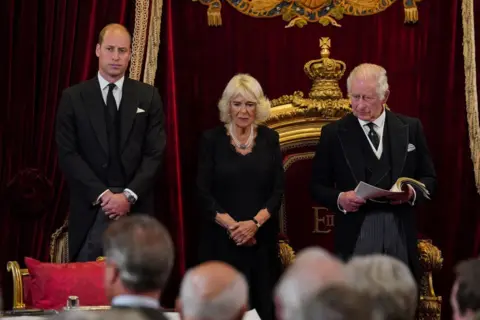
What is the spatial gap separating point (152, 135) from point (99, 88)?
1.15 feet

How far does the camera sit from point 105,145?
17.3ft

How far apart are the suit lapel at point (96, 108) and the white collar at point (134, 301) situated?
8.55ft

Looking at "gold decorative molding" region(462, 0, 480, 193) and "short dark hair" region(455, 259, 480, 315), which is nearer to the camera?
"short dark hair" region(455, 259, 480, 315)

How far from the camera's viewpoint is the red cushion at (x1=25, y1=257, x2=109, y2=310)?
4395 mm

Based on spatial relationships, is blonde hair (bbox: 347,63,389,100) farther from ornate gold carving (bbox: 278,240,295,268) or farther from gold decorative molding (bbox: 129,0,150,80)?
gold decorative molding (bbox: 129,0,150,80)

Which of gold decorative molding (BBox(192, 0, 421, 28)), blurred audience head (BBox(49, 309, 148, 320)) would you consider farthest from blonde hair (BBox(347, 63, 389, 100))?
blurred audience head (BBox(49, 309, 148, 320))

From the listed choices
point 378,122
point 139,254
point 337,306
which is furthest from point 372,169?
point 337,306

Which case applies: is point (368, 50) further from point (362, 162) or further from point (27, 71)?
point (27, 71)

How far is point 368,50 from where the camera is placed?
246 inches

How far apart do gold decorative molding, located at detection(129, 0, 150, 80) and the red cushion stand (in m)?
1.71

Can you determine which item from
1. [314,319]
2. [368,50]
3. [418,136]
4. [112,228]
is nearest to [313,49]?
[368,50]

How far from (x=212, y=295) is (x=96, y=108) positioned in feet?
9.42

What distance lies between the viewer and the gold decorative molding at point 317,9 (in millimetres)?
6211

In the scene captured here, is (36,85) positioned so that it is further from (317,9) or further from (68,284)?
(68,284)
